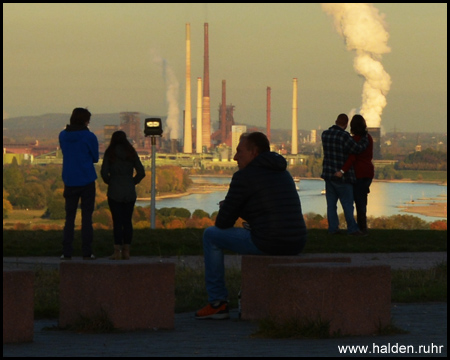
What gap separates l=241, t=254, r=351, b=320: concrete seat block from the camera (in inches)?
324

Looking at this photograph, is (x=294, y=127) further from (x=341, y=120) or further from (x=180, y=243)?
(x=341, y=120)

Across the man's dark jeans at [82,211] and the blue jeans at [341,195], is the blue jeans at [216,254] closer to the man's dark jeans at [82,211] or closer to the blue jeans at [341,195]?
the man's dark jeans at [82,211]

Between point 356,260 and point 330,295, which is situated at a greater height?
point 330,295

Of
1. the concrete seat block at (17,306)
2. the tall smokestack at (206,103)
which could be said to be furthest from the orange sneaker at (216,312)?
the tall smokestack at (206,103)

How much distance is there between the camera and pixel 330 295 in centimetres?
714

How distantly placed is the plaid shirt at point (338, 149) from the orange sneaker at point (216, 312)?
22.5 ft

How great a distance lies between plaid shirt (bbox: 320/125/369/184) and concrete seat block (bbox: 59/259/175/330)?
7652mm

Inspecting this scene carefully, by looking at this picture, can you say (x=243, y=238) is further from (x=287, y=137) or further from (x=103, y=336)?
(x=287, y=137)

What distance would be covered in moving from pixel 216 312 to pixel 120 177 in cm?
462

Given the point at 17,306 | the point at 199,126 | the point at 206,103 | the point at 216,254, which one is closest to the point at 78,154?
the point at 216,254

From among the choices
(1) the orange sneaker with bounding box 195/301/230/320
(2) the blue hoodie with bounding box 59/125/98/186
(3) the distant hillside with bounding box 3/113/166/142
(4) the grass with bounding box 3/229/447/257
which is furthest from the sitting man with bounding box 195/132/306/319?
(3) the distant hillside with bounding box 3/113/166/142

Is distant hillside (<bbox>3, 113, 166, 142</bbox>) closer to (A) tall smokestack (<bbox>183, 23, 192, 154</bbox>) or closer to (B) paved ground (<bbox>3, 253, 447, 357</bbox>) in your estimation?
(A) tall smokestack (<bbox>183, 23, 192, 154</bbox>)

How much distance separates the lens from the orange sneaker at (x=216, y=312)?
335 inches

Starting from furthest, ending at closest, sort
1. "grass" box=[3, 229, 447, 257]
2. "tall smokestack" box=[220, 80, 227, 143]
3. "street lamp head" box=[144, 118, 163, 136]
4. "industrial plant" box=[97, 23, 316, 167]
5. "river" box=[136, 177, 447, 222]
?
1. "tall smokestack" box=[220, 80, 227, 143]
2. "industrial plant" box=[97, 23, 316, 167]
3. "river" box=[136, 177, 447, 222]
4. "street lamp head" box=[144, 118, 163, 136]
5. "grass" box=[3, 229, 447, 257]
